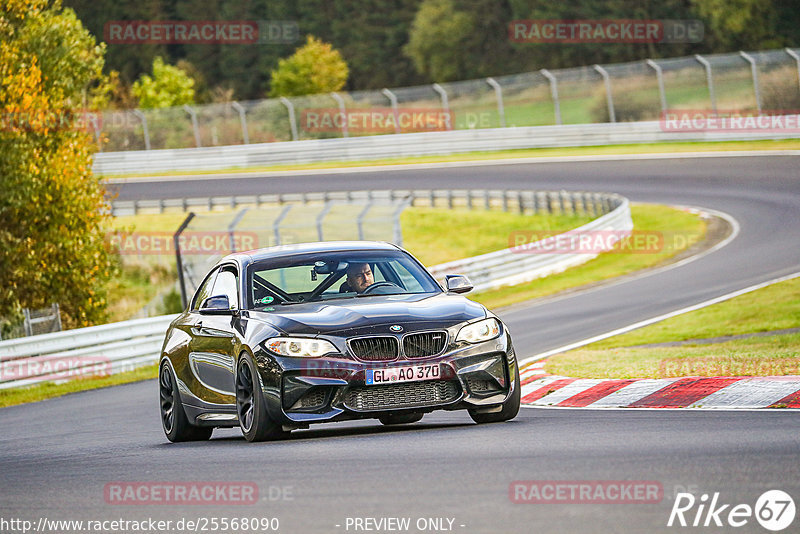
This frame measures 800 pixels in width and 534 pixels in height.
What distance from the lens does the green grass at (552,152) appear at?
138 feet

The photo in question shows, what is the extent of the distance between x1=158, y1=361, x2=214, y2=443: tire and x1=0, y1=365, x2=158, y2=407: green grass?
8.38 metres

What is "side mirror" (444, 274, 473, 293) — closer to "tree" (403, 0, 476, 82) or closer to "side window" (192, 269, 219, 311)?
"side window" (192, 269, 219, 311)

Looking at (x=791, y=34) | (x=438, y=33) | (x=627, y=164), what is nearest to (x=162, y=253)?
(x=627, y=164)

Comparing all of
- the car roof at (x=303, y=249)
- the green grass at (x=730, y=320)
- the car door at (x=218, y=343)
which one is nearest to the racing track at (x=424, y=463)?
the car door at (x=218, y=343)

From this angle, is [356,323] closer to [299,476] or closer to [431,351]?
[431,351]

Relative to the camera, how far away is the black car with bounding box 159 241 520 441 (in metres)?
8.88

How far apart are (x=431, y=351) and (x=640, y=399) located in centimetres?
257

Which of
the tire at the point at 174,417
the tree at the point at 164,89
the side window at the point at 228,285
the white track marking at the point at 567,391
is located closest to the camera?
the side window at the point at 228,285

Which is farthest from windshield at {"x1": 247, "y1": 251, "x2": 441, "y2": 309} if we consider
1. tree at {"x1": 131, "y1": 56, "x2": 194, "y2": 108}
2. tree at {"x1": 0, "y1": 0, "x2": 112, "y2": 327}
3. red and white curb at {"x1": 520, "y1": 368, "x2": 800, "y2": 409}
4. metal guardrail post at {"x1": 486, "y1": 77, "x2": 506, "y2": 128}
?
tree at {"x1": 131, "y1": 56, "x2": 194, "y2": 108}

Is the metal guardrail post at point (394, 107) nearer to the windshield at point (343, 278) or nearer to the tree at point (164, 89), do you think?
the tree at point (164, 89)

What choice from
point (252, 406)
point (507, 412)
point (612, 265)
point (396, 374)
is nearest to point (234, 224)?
point (612, 265)

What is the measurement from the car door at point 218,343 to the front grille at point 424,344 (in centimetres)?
149

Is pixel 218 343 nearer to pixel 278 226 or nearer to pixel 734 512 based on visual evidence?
pixel 734 512

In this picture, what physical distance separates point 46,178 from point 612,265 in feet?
40.7
